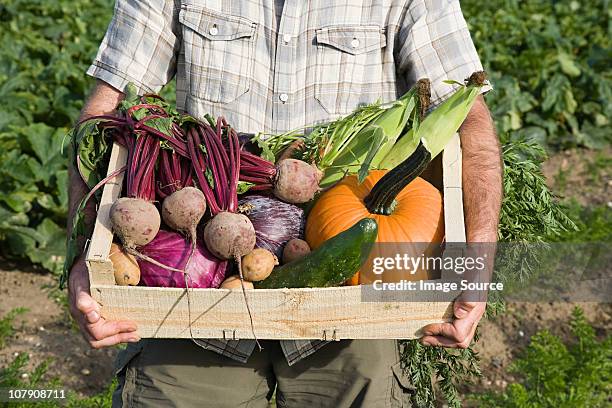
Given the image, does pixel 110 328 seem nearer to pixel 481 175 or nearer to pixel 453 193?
pixel 453 193

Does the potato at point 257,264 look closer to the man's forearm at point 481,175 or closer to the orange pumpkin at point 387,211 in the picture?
the orange pumpkin at point 387,211

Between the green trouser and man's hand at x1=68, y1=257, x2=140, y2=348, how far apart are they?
0.68m

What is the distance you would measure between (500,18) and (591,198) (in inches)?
138

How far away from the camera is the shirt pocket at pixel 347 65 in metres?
3.87

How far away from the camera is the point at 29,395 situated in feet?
15.4

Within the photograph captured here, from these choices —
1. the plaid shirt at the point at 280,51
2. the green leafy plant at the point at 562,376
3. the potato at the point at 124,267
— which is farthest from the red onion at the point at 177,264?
the green leafy plant at the point at 562,376

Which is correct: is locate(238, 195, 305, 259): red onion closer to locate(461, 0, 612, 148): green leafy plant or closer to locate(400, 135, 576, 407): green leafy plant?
locate(400, 135, 576, 407): green leafy plant

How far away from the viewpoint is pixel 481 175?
331cm

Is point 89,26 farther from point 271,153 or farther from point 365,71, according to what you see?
point 271,153

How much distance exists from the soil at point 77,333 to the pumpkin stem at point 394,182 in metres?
3.06

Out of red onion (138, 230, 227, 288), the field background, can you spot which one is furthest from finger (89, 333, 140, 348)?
the field background

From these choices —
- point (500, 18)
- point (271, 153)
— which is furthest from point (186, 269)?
point (500, 18)

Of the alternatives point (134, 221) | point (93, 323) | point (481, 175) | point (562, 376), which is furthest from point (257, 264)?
point (562, 376)

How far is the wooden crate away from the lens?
2.78 m
